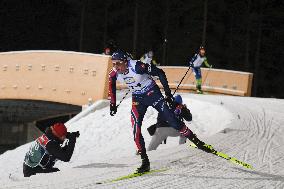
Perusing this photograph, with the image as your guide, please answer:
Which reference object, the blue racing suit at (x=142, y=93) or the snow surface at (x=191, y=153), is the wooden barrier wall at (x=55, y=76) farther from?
the blue racing suit at (x=142, y=93)

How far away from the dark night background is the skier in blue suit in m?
28.6

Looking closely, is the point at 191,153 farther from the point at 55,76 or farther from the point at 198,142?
the point at 55,76

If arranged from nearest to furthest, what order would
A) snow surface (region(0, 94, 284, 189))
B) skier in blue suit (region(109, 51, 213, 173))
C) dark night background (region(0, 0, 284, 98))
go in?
snow surface (region(0, 94, 284, 189)), skier in blue suit (region(109, 51, 213, 173)), dark night background (region(0, 0, 284, 98))

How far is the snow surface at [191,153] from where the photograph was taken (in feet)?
18.8

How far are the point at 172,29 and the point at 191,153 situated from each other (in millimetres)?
31458

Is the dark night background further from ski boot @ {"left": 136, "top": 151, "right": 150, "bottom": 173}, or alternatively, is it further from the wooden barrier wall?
ski boot @ {"left": 136, "top": 151, "right": 150, "bottom": 173}

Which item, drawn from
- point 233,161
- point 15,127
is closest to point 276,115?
point 233,161

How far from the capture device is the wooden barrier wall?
54.7 ft

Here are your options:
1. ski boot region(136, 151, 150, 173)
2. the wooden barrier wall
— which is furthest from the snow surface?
the wooden barrier wall

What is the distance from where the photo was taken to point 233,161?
669cm

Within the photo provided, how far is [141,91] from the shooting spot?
612 centimetres

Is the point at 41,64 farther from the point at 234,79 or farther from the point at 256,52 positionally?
the point at 256,52

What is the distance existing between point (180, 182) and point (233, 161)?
1.30m

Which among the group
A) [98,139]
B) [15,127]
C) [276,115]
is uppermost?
[276,115]
